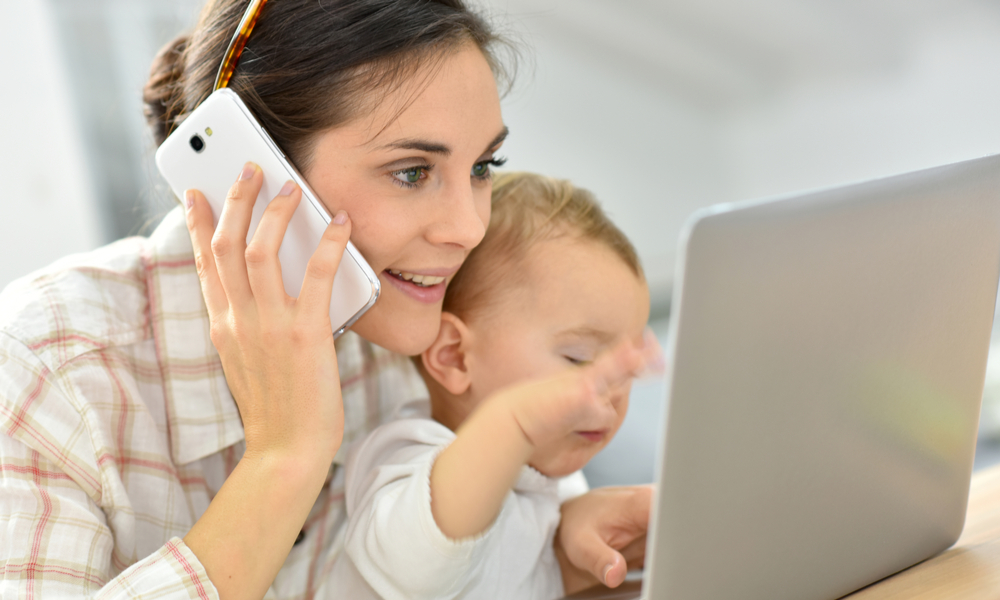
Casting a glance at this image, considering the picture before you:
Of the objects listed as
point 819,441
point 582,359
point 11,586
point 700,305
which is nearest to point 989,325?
point 819,441

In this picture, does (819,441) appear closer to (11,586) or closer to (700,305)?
(700,305)

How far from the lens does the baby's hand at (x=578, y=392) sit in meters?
0.63

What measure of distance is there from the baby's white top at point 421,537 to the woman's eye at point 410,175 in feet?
1.01

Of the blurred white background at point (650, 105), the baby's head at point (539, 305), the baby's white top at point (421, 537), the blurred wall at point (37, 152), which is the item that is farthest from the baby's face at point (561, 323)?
the blurred wall at point (37, 152)

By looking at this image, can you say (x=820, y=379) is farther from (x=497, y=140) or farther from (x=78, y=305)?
(x=78, y=305)

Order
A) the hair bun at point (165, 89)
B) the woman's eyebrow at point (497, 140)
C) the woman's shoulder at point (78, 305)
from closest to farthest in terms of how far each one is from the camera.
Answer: the woman's shoulder at point (78, 305) → the woman's eyebrow at point (497, 140) → the hair bun at point (165, 89)

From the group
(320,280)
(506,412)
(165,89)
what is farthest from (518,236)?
(165,89)

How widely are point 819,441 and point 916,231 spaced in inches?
7.0

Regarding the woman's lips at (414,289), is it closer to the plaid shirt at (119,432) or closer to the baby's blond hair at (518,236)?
the baby's blond hair at (518,236)

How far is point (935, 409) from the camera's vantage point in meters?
0.66

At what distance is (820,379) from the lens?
0.56m

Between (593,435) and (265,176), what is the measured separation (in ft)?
1.82

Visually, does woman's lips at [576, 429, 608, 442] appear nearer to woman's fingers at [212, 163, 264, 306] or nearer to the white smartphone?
the white smartphone

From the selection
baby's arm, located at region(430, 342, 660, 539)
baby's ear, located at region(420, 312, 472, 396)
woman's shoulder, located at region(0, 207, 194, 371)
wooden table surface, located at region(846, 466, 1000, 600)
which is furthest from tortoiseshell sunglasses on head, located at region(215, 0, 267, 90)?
wooden table surface, located at region(846, 466, 1000, 600)
